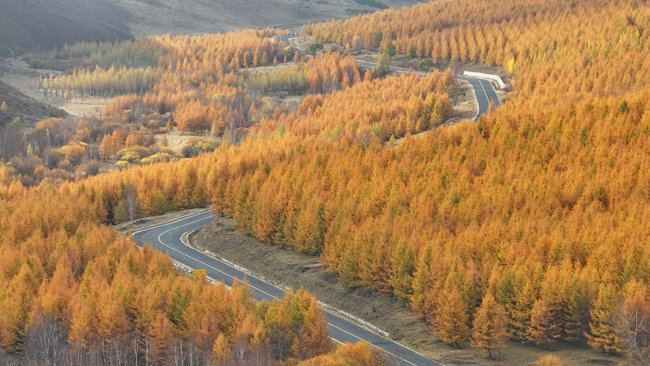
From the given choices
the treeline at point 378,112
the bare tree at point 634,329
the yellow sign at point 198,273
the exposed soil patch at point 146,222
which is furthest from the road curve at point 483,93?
the bare tree at point 634,329

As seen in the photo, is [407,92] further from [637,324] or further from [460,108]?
[637,324]

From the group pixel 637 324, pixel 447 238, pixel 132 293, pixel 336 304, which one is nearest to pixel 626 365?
pixel 637 324

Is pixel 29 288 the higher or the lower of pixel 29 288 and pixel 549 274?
the lower

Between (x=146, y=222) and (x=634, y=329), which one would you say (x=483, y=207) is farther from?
(x=146, y=222)

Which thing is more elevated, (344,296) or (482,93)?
(482,93)

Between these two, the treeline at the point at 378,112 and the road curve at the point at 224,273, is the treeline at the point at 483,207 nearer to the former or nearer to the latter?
the treeline at the point at 378,112

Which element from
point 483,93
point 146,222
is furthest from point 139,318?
point 483,93

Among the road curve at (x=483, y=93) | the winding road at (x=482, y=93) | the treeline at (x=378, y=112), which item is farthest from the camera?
the road curve at (x=483, y=93)

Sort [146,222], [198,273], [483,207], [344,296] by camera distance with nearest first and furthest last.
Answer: [344,296] → [483,207] → [198,273] → [146,222]

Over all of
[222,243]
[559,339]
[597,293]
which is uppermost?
[597,293]
